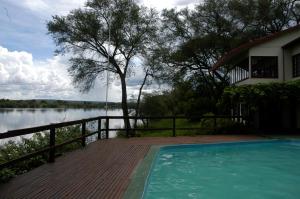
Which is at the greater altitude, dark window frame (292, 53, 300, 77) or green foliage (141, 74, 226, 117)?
dark window frame (292, 53, 300, 77)

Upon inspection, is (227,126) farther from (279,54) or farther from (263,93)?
(279,54)

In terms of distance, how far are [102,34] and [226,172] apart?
20.9 m

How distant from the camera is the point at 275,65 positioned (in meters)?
22.1

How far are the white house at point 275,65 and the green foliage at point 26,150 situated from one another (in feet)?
42.2

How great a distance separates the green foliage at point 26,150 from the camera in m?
8.04

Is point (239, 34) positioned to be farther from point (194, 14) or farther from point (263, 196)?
point (263, 196)

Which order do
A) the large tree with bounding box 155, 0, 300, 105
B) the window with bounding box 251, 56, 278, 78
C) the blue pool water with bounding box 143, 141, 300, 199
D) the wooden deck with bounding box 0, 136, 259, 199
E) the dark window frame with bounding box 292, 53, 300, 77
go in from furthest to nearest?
the large tree with bounding box 155, 0, 300, 105, the window with bounding box 251, 56, 278, 78, the dark window frame with bounding box 292, 53, 300, 77, the blue pool water with bounding box 143, 141, 300, 199, the wooden deck with bounding box 0, 136, 259, 199

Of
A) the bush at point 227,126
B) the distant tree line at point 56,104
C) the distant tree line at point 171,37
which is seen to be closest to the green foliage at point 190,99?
the distant tree line at point 171,37

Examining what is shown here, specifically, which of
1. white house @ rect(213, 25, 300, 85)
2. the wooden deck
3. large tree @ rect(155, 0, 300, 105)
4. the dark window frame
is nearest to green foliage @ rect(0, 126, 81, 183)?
the wooden deck

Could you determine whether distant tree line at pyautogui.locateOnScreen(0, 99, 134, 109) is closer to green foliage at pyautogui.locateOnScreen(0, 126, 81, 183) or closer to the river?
the river

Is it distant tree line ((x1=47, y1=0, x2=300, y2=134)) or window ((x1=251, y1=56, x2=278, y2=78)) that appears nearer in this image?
window ((x1=251, y1=56, x2=278, y2=78))

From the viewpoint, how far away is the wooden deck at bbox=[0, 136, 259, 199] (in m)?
6.04

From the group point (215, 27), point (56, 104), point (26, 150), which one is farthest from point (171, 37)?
point (26, 150)

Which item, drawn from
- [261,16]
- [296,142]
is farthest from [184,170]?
[261,16]
